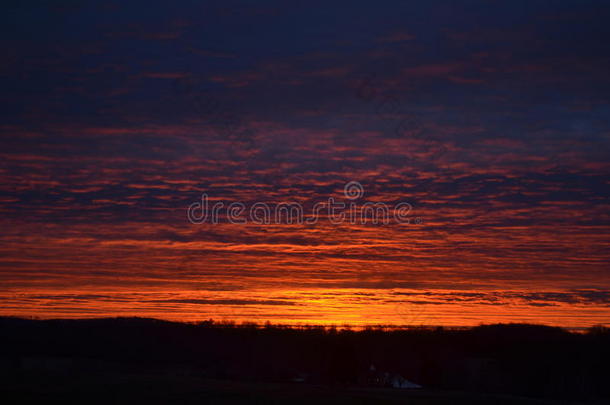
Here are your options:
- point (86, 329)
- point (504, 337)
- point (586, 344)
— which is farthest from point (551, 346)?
point (86, 329)

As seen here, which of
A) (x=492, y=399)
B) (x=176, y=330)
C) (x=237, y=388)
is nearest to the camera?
(x=237, y=388)

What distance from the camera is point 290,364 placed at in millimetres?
105375

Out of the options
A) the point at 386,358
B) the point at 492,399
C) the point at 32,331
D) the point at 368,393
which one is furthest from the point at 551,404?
the point at 32,331

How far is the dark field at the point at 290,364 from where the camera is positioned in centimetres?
4256

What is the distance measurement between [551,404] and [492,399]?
3.69m

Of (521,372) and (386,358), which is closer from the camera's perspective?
(521,372)

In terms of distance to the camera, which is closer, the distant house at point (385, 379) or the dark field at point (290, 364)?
the dark field at point (290, 364)

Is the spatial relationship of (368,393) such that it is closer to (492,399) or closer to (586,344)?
(492,399)

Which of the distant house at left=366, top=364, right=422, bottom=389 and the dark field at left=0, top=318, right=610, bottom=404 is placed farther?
the distant house at left=366, top=364, right=422, bottom=389

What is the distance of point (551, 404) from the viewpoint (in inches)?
1857

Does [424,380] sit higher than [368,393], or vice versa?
[368,393]

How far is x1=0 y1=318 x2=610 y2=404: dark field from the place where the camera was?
4256cm

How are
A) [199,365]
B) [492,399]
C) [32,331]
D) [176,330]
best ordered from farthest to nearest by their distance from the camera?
[176,330], [32,331], [199,365], [492,399]

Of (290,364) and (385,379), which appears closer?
(385,379)
